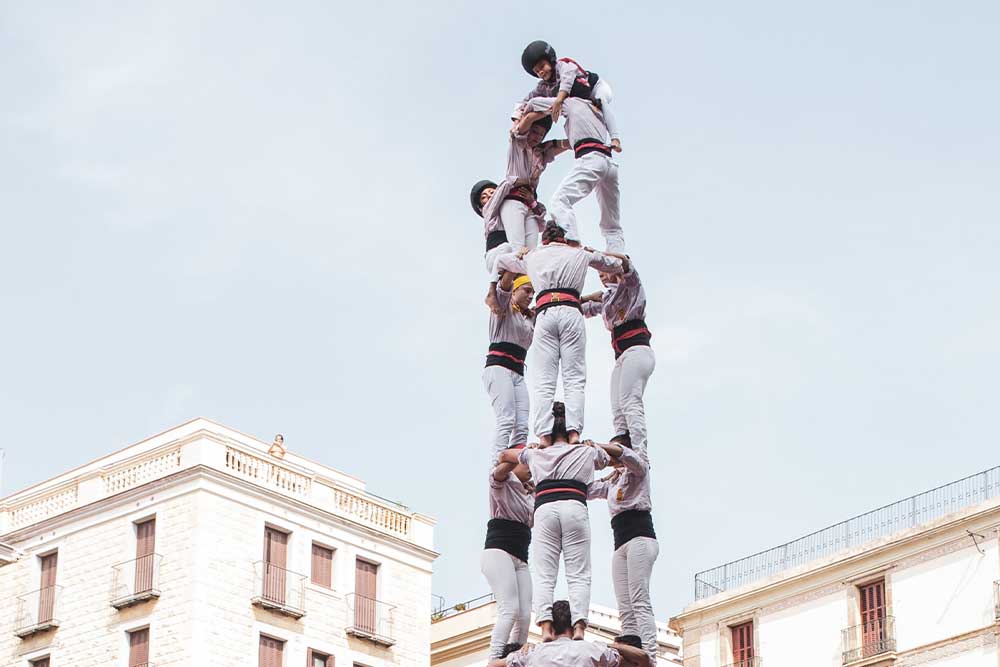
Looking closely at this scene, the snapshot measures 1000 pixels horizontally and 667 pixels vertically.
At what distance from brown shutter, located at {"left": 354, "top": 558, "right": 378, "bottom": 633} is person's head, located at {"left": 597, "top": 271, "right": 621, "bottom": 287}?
32.5 m

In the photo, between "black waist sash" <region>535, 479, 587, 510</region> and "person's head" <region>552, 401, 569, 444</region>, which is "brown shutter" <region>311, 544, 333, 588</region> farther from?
"black waist sash" <region>535, 479, 587, 510</region>

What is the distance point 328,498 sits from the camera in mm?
53250

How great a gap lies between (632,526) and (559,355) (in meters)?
1.94

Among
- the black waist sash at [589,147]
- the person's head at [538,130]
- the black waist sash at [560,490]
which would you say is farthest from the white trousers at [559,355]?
the person's head at [538,130]

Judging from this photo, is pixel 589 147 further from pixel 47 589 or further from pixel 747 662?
pixel 47 589

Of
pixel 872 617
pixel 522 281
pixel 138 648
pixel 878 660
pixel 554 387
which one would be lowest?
pixel 554 387

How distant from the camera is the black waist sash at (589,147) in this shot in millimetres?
21812

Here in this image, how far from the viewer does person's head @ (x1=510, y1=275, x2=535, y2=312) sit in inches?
827

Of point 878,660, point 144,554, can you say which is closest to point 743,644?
point 878,660

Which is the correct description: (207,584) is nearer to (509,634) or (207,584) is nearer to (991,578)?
(991,578)

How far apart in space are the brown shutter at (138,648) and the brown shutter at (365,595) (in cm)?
602

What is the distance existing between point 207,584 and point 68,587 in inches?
192

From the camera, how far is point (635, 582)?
787 inches

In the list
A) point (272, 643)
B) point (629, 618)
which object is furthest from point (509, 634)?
point (272, 643)
